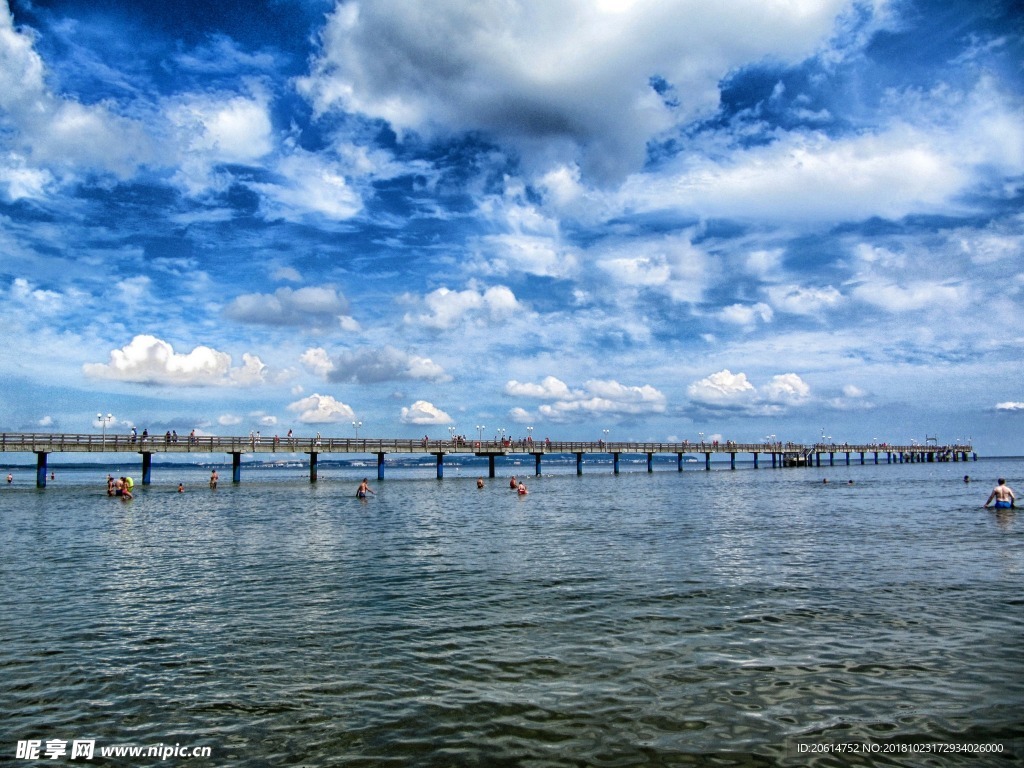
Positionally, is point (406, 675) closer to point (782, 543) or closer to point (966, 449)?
Result: point (782, 543)

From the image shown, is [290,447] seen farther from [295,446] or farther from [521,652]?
[521,652]

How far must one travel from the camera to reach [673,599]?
14.9 metres

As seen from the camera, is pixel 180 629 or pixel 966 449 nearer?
pixel 180 629

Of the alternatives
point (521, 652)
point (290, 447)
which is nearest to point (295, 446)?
point (290, 447)

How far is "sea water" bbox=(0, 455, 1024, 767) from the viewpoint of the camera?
25.8 ft

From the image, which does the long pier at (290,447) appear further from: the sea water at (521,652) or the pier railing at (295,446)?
the sea water at (521,652)

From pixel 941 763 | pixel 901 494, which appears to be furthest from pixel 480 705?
pixel 901 494

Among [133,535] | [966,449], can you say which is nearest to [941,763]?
[133,535]

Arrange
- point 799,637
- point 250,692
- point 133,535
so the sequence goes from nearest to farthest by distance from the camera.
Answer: point 250,692 < point 799,637 < point 133,535

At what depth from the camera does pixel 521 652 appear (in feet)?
36.5

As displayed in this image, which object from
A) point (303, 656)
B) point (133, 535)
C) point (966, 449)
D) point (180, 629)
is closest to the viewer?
point (303, 656)

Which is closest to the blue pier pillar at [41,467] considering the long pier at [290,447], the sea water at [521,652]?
the long pier at [290,447]

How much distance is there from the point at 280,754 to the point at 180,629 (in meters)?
6.58

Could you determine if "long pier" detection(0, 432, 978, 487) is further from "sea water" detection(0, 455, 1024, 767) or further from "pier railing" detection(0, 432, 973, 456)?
"sea water" detection(0, 455, 1024, 767)
